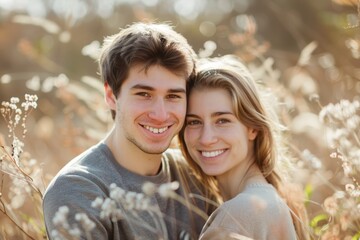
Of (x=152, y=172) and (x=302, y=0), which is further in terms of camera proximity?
(x=302, y=0)

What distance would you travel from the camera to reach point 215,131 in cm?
356

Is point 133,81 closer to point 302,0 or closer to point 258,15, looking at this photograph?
point 302,0

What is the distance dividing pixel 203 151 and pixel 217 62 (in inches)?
24.4

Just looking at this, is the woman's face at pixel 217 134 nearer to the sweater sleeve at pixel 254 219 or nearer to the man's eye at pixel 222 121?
the man's eye at pixel 222 121

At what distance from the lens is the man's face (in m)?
3.67

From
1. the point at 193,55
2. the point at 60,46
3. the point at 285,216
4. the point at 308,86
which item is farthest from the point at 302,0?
the point at 285,216

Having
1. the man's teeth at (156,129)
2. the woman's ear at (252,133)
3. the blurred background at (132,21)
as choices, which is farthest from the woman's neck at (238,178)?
the blurred background at (132,21)

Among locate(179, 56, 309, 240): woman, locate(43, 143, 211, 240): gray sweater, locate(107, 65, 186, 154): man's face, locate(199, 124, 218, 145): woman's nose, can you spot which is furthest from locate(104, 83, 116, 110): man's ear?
locate(199, 124, 218, 145): woman's nose

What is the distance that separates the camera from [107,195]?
3342 millimetres

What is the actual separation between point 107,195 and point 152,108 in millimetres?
655

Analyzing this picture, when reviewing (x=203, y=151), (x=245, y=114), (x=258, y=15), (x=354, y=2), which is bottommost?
(x=203, y=151)

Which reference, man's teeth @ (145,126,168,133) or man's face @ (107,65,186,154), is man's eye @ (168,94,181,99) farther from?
man's teeth @ (145,126,168,133)

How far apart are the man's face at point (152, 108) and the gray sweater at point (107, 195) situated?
0.20m

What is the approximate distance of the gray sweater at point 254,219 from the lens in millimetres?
3025
